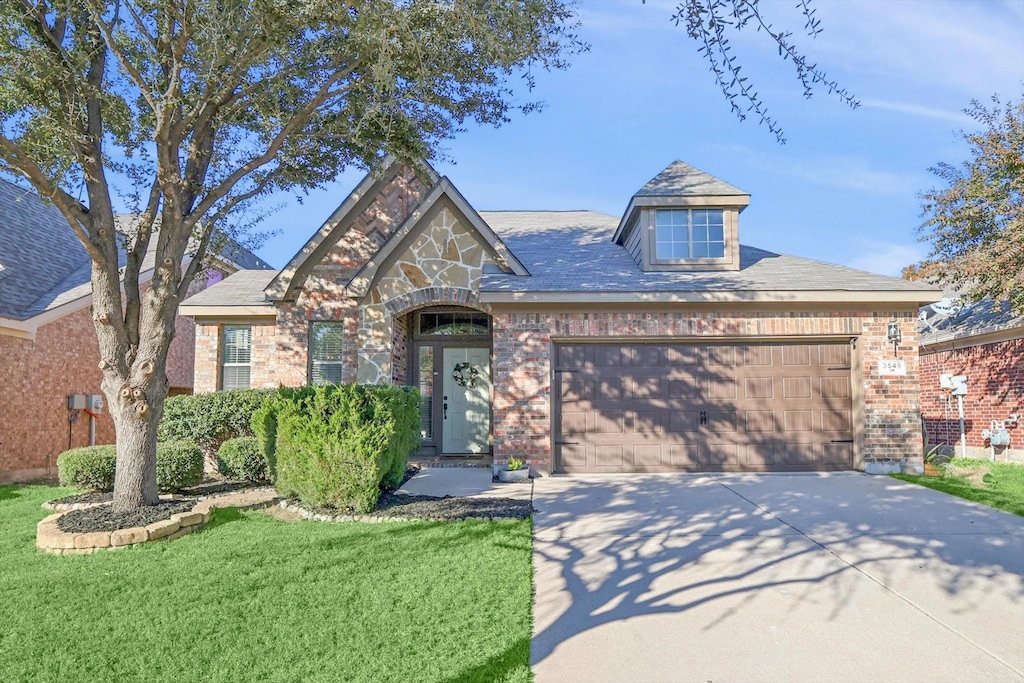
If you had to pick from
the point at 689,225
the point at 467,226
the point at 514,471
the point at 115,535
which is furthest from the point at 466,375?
the point at 115,535

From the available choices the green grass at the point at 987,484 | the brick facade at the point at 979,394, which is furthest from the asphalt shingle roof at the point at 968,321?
the green grass at the point at 987,484

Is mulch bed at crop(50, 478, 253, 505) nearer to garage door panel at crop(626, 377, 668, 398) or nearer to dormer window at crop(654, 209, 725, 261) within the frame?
garage door panel at crop(626, 377, 668, 398)

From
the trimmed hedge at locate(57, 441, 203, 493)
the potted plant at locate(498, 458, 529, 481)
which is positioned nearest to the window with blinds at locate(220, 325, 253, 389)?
the trimmed hedge at locate(57, 441, 203, 493)

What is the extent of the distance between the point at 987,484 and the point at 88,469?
42.0 ft

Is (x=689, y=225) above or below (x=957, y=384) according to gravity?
above

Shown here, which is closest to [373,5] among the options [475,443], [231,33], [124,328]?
[231,33]

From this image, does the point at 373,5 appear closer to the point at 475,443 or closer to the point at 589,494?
the point at 589,494

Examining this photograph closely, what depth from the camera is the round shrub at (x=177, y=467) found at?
8.77 metres

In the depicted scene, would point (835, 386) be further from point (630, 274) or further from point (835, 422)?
point (630, 274)

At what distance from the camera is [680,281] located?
10.7 meters

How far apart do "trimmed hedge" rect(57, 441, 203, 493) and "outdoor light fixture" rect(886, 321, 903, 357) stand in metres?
10.6

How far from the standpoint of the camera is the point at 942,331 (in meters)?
14.3

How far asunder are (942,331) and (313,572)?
47.7ft

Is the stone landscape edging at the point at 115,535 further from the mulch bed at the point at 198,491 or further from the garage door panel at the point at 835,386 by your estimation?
the garage door panel at the point at 835,386
